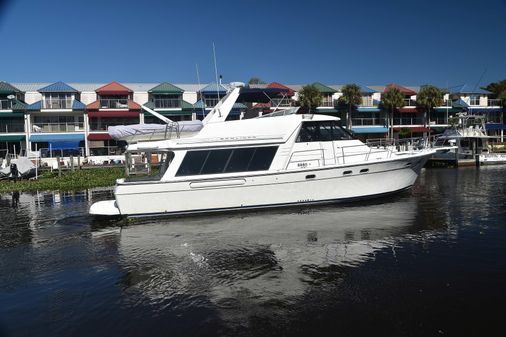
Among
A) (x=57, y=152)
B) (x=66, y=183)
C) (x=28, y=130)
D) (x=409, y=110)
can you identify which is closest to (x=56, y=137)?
(x=57, y=152)

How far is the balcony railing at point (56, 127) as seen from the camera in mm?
47688

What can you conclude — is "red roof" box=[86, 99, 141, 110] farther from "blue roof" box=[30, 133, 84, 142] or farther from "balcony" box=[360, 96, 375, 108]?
"balcony" box=[360, 96, 375, 108]

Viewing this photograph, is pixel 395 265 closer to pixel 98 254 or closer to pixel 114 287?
pixel 114 287

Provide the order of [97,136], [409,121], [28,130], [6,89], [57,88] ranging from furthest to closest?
[409,121] < [97,136] < [57,88] < [28,130] < [6,89]

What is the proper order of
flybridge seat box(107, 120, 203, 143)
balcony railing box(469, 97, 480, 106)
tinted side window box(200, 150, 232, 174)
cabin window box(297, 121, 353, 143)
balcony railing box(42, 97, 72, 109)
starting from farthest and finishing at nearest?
balcony railing box(469, 97, 480, 106) → balcony railing box(42, 97, 72, 109) → cabin window box(297, 121, 353, 143) → flybridge seat box(107, 120, 203, 143) → tinted side window box(200, 150, 232, 174)

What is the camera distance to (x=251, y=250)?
33.8 feet

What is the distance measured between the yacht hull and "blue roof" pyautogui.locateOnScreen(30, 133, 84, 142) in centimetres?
3753

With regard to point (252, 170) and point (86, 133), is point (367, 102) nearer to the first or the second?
point (86, 133)

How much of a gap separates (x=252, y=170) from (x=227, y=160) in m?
0.99

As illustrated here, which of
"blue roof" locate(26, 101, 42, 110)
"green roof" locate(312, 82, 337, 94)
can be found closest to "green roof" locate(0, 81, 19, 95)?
"blue roof" locate(26, 101, 42, 110)

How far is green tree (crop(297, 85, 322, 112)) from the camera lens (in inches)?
2132

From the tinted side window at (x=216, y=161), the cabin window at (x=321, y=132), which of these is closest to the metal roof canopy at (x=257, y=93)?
the cabin window at (x=321, y=132)

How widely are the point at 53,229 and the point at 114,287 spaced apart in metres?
6.75

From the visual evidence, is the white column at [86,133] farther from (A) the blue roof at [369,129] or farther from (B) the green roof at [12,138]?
(A) the blue roof at [369,129]
